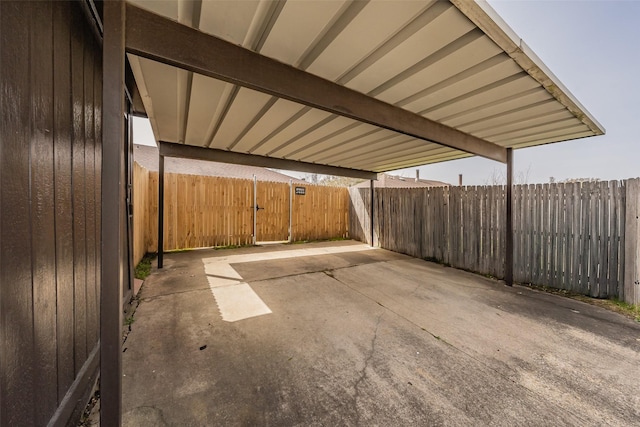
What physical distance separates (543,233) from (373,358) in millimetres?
3834

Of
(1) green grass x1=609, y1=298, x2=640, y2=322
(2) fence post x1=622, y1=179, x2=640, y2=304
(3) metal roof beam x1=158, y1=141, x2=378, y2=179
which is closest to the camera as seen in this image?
(1) green grass x1=609, y1=298, x2=640, y2=322

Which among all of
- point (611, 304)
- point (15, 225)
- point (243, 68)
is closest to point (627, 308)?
point (611, 304)

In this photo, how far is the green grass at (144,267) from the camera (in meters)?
3.94

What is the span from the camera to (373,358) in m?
2.00

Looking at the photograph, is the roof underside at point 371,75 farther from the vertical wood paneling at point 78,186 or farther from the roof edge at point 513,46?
the vertical wood paneling at point 78,186

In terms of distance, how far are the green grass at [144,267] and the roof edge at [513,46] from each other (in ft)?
16.4

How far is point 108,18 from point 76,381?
203 cm

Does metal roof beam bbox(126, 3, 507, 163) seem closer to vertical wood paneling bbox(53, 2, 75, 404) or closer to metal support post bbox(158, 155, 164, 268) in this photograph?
vertical wood paneling bbox(53, 2, 75, 404)

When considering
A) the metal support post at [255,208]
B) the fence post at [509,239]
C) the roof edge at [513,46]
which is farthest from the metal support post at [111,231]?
the metal support post at [255,208]

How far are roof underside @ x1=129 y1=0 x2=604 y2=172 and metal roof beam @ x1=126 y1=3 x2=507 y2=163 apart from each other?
0.06 metres

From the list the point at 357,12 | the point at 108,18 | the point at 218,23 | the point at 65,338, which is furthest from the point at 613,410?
the point at 108,18

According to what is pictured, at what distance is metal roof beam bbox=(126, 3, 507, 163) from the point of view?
1461 mm

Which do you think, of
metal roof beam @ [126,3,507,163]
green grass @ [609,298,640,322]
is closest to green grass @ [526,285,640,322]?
green grass @ [609,298,640,322]

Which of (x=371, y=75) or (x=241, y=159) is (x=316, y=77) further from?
(x=241, y=159)
